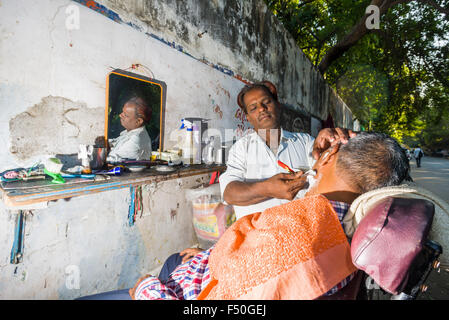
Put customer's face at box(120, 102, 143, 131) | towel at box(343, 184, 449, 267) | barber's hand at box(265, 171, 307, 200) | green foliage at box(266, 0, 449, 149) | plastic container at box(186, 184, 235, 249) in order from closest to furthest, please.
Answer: towel at box(343, 184, 449, 267) < barber's hand at box(265, 171, 307, 200) < customer's face at box(120, 102, 143, 131) < plastic container at box(186, 184, 235, 249) < green foliage at box(266, 0, 449, 149)

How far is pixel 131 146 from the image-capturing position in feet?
4.98

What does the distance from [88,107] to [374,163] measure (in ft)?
5.09

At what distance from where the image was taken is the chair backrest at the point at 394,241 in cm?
56

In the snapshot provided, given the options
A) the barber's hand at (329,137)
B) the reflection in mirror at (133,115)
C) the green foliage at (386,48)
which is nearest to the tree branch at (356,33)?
the green foliage at (386,48)

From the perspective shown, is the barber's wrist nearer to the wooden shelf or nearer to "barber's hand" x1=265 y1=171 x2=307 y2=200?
"barber's hand" x1=265 y1=171 x2=307 y2=200

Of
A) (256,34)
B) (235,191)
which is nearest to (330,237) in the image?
(235,191)

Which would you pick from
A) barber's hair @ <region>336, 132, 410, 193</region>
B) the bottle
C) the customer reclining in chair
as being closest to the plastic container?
the bottle

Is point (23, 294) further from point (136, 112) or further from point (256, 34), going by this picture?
point (256, 34)

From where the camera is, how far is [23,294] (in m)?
1.08

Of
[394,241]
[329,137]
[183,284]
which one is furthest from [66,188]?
[329,137]

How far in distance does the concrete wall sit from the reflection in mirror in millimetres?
62

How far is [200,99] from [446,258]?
6.33 feet

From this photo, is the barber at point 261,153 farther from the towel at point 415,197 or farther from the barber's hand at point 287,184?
the towel at point 415,197

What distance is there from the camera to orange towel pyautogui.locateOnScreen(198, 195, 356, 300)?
655mm
